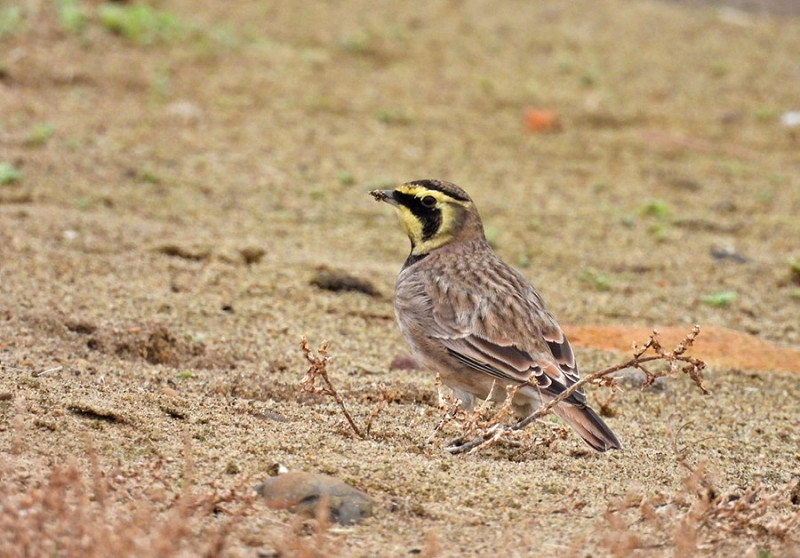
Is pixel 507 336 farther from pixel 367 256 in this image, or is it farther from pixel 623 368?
pixel 367 256

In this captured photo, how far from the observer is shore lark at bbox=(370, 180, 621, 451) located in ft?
16.9

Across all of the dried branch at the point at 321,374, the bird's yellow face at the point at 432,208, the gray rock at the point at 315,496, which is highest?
the bird's yellow face at the point at 432,208

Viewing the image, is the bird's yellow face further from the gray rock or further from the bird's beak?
the gray rock

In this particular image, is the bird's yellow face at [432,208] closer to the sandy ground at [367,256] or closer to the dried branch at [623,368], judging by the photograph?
the sandy ground at [367,256]

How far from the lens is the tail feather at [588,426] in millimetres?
4844

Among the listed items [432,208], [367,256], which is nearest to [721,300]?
[367,256]

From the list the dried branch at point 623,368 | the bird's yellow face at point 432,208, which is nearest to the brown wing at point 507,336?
the dried branch at point 623,368

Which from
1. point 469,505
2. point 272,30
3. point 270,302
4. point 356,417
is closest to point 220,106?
point 272,30

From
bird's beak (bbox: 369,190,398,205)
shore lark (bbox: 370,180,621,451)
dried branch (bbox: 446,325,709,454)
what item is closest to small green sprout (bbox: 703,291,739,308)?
shore lark (bbox: 370,180,621,451)

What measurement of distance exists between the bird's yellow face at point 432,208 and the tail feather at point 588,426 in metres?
1.44

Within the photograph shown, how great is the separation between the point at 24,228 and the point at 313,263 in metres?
1.71

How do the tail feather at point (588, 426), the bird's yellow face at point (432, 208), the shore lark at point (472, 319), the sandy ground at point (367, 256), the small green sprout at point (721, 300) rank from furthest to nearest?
the small green sprout at point (721, 300) → the bird's yellow face at point (432, 208) → the shore lark at point (472, 319) → the tail feather at point (588, 426) → the sandy ground at point (367, 256)

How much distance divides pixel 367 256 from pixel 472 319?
9.51ft

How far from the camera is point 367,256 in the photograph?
8.29 m
